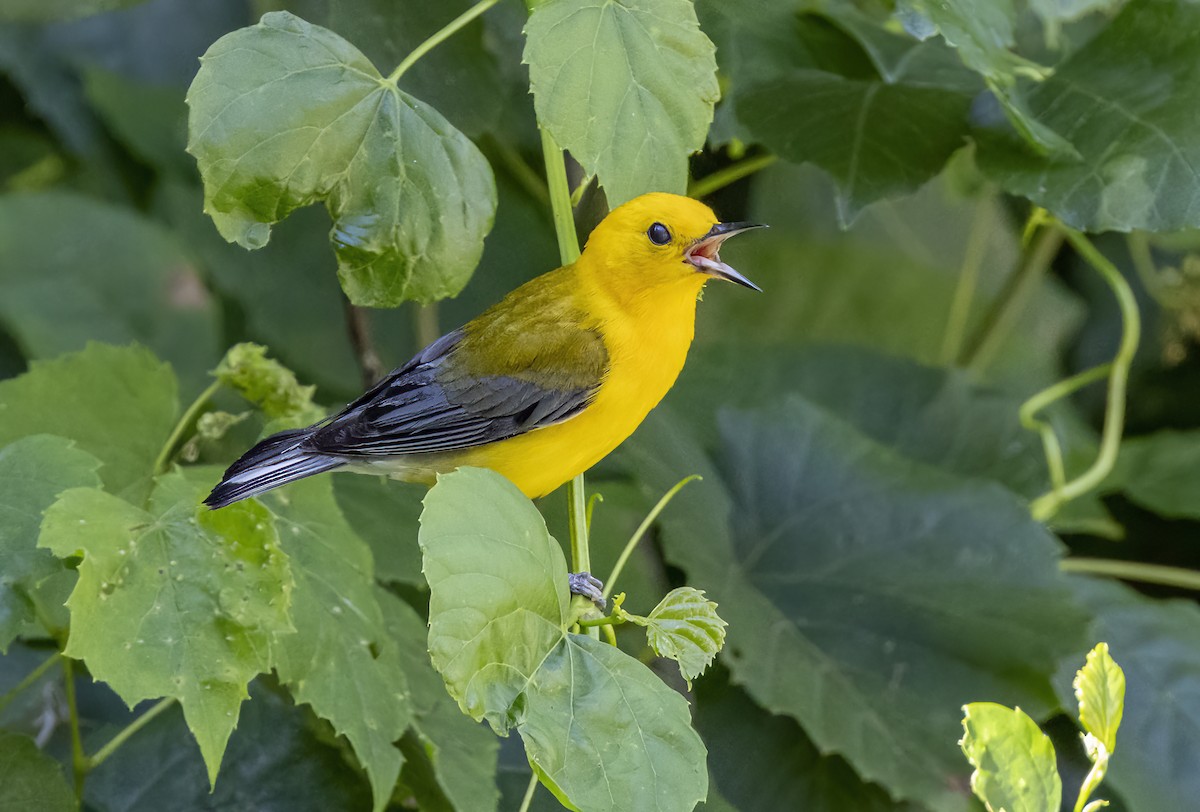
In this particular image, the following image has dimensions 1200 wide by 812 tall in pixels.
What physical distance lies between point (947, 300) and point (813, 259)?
249mm

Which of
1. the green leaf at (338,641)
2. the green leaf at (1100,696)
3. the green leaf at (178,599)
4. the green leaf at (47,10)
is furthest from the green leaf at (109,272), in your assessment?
the green leaf at (1100,696)

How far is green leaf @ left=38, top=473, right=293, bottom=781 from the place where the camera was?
28.4 inches

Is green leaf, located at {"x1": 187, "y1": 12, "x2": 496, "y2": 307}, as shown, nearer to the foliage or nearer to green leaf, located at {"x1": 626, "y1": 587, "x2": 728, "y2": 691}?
the foliage

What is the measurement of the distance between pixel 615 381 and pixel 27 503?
1.33ft

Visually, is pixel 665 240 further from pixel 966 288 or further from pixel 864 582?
pixel 966 288

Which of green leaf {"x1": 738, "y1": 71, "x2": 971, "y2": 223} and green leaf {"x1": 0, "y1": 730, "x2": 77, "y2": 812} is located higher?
green leaf {"x1": 738, "y1": 71, "x2": 971, "y2": 223}

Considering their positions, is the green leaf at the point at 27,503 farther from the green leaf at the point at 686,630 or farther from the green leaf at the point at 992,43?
the green leaf at the point at 992,43

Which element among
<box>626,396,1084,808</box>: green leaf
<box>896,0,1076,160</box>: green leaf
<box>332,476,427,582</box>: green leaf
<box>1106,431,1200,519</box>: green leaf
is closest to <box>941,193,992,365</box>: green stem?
<box>1106,431,1200,519</box>: green leaf

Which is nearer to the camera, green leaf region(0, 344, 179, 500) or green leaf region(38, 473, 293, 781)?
green leaf region(38, 473, 293, 781)

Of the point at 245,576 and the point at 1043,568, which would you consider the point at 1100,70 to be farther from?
the point at 245,576

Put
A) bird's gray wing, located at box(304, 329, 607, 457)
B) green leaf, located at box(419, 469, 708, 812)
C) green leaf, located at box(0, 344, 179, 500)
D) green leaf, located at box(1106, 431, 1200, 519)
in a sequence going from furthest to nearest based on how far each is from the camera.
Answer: green leaf, located at box(1106, 431, 1200, 519) → green leaf, located at box(0, 344, 179, 500) → bird's gray wing, located at box(304, 329, 607, 457) → green leaf, located at box(419, 469, 708, 812)

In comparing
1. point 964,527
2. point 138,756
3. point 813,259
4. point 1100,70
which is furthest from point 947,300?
point 138,756

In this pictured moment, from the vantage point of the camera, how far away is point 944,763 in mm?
1179

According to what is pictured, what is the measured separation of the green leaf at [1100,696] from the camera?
26.9 inches
